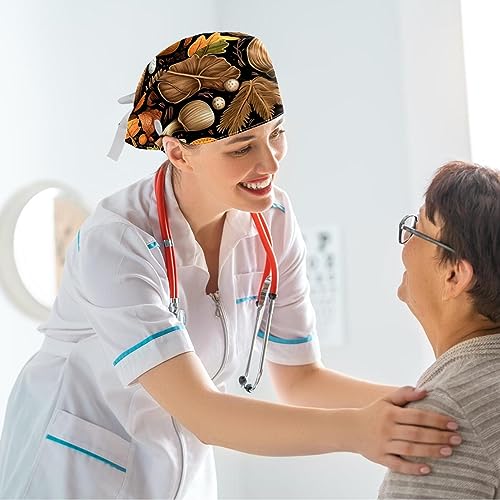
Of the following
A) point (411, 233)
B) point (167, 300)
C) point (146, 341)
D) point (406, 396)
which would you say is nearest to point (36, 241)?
point (167, 300)

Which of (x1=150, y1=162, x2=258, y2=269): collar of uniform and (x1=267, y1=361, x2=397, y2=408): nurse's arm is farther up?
(x1=150, y1=162, x2=258, y2=269): collar of uniform

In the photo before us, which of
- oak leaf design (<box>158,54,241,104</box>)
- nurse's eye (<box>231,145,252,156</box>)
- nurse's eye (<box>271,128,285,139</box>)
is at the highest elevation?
oak leaf design (<box>158,54,241,104</box>)

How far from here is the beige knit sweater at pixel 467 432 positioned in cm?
126

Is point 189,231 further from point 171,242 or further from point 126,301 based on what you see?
point 126,301

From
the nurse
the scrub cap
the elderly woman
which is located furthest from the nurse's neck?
the elderly woman

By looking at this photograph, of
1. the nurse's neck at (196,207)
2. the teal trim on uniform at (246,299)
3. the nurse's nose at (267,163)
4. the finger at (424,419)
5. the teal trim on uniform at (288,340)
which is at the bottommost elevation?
the teal trim on uniform at (288,340)

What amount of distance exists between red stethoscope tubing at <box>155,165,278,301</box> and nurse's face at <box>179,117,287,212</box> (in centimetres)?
9

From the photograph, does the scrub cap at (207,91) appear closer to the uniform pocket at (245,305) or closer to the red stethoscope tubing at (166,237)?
the red stethoscope tubing at (166,237)

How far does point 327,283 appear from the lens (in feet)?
10.5

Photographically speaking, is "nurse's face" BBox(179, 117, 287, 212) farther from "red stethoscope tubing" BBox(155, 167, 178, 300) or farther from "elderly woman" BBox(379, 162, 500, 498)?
"elderly woman" BBox(379, 162, 500, 498)

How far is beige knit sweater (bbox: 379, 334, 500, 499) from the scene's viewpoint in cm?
126

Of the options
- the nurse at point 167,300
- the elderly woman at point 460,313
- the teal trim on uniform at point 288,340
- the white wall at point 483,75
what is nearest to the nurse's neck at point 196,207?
the nurse at point 167,300

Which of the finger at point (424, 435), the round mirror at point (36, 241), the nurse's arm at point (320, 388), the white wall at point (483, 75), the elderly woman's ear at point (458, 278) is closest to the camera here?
the finger at point (424, 435)

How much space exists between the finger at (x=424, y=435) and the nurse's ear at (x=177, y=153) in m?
0.64
